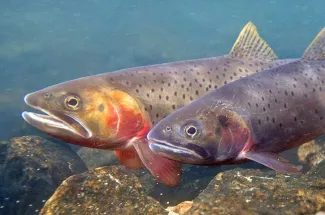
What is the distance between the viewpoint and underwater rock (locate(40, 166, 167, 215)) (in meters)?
3.30

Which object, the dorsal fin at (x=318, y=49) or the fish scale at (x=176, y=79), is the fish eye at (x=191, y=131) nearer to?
the fish scale at (x=176, y=79)

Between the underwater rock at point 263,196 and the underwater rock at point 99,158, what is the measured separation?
5.04m

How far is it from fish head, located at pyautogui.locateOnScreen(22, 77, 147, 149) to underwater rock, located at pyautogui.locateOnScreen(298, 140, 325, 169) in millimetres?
3461

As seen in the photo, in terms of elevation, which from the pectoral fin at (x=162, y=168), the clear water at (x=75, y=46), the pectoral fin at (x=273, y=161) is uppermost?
the pectoral fin at (x=273, y=161)

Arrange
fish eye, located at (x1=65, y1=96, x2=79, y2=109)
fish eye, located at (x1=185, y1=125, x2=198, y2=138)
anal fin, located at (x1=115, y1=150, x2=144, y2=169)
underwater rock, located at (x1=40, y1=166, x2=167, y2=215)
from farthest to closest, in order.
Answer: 1. anal fin, located at (x1=115, y1=150, x2=144, y2=169)
2. fish eye, located at (x1=65, y1=96, x2=79, y2=109)
3. underwater rock, located at (x1=40, y1=166, x2=167, y2=215)
4. fish eye, located at (x1=185, y1=125, x2=198, y2=138)

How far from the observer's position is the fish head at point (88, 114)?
3.51 m

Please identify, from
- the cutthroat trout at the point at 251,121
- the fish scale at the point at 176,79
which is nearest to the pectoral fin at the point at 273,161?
the cutthroat trout at the point at 251,121

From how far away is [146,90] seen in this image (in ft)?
13.7

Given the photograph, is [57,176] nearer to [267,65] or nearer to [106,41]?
[267,65]

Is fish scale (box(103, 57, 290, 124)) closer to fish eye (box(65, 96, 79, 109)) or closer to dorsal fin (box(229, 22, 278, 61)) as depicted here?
dorsal fin (box(229, 22, 278, 61))

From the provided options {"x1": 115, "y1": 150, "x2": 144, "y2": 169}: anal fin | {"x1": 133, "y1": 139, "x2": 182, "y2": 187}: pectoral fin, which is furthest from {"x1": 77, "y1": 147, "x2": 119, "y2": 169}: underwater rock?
{"x1": 133, "y1": 139, "x2": 182, "y2": 187}: pectoral fin

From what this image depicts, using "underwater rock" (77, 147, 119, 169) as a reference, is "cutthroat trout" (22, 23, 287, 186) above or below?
above

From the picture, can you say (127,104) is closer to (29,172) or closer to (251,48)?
(251,48)

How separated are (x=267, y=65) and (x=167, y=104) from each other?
2038 millimetres
